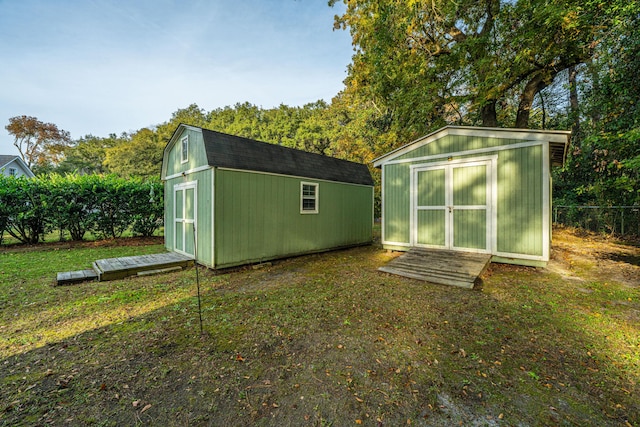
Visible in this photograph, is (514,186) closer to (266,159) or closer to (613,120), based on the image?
(613,120)

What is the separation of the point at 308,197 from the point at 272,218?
1.49 m

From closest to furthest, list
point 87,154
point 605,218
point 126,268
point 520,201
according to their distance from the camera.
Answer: point 126,268, point 520,201, point 605,218, point 87,154

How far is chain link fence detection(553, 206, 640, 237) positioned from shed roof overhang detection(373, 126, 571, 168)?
4.91 meters

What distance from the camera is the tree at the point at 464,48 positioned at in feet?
23.2

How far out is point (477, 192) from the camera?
6102 millimetres

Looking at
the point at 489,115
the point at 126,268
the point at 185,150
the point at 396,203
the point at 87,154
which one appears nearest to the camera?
the point at 126,268

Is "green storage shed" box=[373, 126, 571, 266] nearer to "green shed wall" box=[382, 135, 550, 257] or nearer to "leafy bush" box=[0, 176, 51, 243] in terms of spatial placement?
"green shed wall" box=[382, 135, 550, 257]

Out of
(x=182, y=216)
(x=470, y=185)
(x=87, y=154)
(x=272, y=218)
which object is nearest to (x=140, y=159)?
(x=87, y=154)

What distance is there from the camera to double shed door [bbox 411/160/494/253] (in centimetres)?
600

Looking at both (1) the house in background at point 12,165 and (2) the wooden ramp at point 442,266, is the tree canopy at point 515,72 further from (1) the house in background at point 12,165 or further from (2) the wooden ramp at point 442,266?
(1) the house in background at point 12,165

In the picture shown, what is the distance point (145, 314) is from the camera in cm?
354

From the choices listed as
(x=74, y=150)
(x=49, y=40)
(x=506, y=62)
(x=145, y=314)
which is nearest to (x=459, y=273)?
(x=145, y=314)

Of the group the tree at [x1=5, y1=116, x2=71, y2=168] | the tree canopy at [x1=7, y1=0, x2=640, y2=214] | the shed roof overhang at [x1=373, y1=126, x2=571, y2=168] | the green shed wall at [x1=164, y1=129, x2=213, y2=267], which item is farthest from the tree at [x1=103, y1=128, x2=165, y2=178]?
the shed roof overhang at [x1=373, y1=126, x2=571, y2=168]

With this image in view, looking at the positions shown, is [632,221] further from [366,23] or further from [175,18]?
[175,18]
